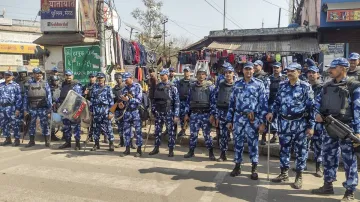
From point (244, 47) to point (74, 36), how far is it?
8253 mm

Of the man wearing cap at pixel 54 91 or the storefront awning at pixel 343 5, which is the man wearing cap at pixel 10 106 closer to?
the man wearing cap at pixel 54 91

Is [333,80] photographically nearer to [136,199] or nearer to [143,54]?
[136,199]

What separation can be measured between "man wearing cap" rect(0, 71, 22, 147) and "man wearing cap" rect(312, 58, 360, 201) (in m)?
7.55

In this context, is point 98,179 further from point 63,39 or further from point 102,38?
point 63,39

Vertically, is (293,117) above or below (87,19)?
below

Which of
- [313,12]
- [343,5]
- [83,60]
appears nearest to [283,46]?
[313,12]

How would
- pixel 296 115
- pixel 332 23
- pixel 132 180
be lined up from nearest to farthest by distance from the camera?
pixel 296 115 → pixel 132 180 → pixel 332 23

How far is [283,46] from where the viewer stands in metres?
15.2

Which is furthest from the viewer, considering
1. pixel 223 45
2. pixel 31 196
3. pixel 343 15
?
pixel 223 45

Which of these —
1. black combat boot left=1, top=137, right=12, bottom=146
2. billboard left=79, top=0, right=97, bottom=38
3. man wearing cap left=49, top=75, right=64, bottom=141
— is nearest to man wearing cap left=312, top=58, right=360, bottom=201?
man wearing cap left=49, top=75, right=64, bottom=141

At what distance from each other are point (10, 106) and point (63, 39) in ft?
19.1

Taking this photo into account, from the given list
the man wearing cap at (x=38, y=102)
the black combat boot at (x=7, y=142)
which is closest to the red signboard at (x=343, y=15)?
the man wearing cap at (x=38, y=102)

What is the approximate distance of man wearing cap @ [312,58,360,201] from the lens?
14.4 feet

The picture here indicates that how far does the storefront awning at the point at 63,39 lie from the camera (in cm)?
1306
